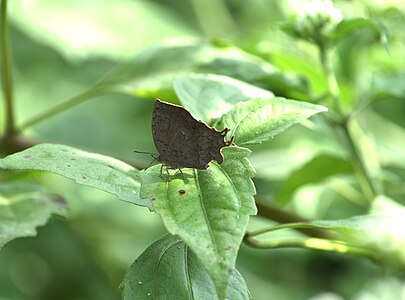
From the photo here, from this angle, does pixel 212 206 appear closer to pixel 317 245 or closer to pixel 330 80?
pixel 317 245

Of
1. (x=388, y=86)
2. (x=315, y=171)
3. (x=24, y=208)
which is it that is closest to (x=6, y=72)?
(x=24, y=208)

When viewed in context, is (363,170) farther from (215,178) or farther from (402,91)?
(215,178)

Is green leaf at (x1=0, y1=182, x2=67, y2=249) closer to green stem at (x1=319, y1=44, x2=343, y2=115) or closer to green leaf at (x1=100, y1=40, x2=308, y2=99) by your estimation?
green leaf at (x1=100, y1=40, x2=308, y2=99)

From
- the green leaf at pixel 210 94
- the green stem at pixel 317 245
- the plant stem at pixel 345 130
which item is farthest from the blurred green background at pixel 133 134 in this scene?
the green stem at pixel 317 245

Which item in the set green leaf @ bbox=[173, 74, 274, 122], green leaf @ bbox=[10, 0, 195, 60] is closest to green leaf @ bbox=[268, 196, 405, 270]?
green leaf @ bbox=[173, 74, 274, 122]

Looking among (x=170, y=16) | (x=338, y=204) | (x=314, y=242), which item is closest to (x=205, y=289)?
(x=314, y=242)
